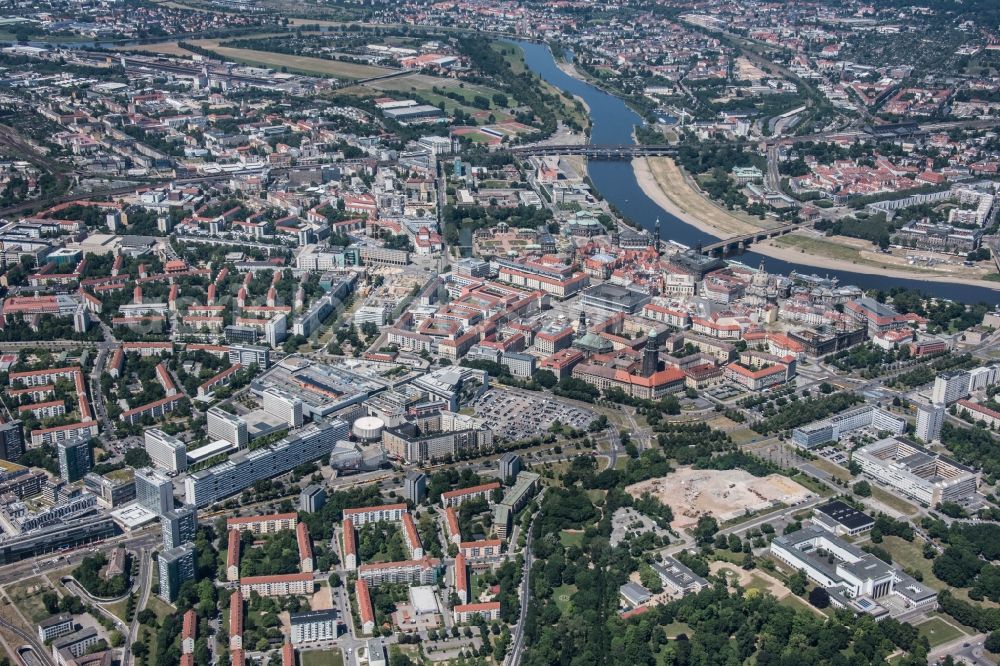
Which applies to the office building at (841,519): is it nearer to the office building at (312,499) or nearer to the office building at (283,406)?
the office building at (312,499)

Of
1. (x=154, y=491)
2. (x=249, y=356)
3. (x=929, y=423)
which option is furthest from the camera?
(x=249, y=356)

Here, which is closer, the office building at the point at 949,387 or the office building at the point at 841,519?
the office building at the point at 841,519

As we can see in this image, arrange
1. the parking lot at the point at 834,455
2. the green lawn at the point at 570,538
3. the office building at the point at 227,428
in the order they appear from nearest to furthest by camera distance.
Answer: the green lawn at the point at 570,538, the office building at the point at 227,428, the parking lot at the point at 834,455

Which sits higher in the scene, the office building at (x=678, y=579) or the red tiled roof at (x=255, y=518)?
the red tiled roof at (x=255, y=518)

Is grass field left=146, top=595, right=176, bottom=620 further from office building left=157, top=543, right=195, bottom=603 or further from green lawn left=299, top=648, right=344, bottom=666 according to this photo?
green lawn left=299, top=648, right=344, bottom=666

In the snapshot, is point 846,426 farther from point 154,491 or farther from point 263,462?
point 154,491

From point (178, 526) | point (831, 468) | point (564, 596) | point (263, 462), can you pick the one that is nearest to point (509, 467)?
point (564, 596)

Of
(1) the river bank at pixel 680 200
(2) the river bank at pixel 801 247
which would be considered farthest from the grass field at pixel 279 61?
(2) the river bank at pixel 801 247
